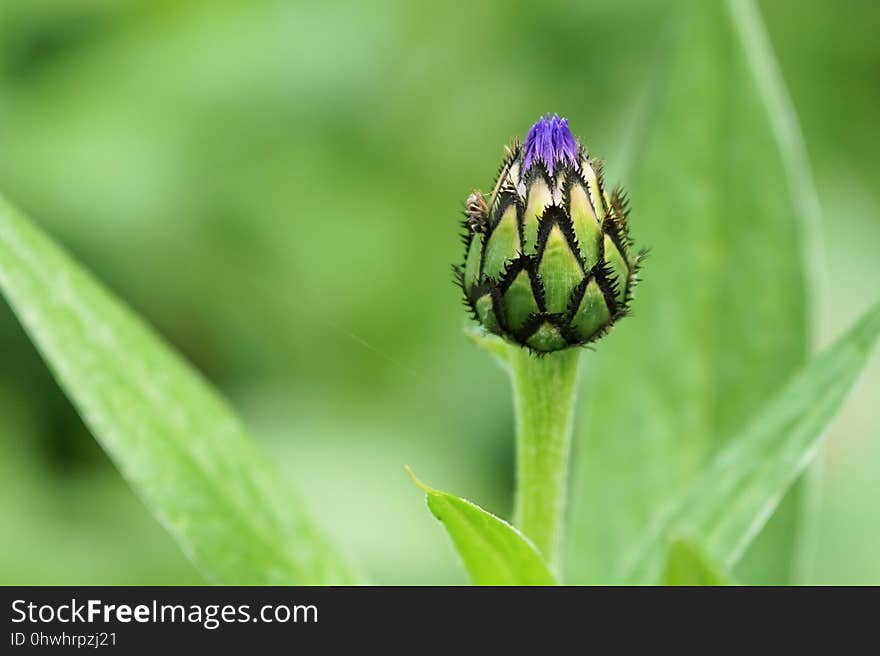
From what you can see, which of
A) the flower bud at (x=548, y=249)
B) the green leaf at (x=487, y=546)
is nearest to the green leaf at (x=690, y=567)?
the green leaf at (x=487, y=546)

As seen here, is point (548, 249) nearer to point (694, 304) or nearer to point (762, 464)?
point (762, 464)

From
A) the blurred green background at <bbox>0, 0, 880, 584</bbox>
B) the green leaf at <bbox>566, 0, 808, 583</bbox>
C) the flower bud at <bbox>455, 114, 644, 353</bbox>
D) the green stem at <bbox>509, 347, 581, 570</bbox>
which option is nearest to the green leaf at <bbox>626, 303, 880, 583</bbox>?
the green stem at <bbox>509, 347, 581, 570</bbox>

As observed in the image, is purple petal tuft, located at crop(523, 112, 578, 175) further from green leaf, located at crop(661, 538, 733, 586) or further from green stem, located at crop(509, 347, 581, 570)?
green leaf, located at crop(661, 538, 733, 586)

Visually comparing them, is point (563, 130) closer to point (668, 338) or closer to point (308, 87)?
point (668, 338)

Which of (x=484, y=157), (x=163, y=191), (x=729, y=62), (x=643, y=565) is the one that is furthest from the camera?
(x=484, y=157)

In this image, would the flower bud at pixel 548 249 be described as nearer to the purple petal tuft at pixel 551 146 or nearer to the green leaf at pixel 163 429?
the purple petal tuft at pixel 551 146
